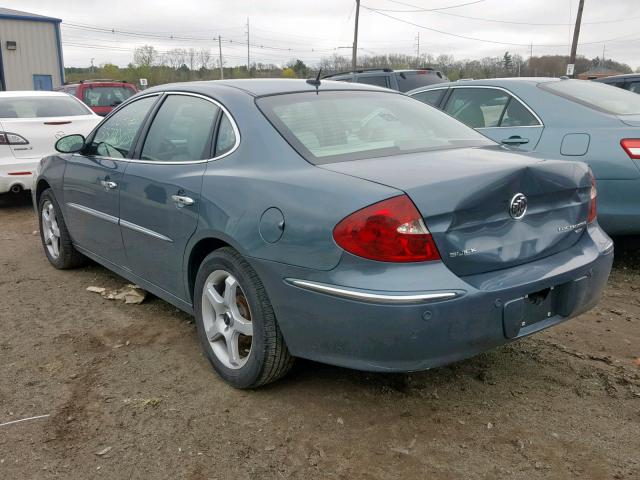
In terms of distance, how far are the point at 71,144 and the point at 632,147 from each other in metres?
4.15

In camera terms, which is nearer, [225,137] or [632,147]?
[225,137]

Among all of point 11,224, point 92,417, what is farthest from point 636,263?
point 11,224

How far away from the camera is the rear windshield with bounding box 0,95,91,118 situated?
7930 millimetres

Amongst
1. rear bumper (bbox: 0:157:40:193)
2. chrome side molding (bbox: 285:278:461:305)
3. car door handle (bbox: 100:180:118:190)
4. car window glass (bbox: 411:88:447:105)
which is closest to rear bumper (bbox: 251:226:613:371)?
chrome side molding (bbox: 285:278:461:305)

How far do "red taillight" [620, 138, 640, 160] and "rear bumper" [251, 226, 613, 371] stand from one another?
218 centimetres

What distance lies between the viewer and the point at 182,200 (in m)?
3.22

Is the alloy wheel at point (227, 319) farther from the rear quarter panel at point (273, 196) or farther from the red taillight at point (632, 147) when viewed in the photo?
the red taillight at point (632, 147)

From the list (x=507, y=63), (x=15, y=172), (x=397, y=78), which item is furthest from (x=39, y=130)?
(x=507, y=63)

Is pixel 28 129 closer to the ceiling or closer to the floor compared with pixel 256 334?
closer to the ceiling

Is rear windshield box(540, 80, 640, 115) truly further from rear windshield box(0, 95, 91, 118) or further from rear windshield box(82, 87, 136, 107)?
rear windshield box(82, 87, 136, 107)

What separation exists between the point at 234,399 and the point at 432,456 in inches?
40.0

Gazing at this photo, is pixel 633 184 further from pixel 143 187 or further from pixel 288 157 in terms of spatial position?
pixel 143 187

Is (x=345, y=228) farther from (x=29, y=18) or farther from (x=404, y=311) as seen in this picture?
(x=29, y=18)

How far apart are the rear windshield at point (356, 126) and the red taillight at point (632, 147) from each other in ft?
5.31
